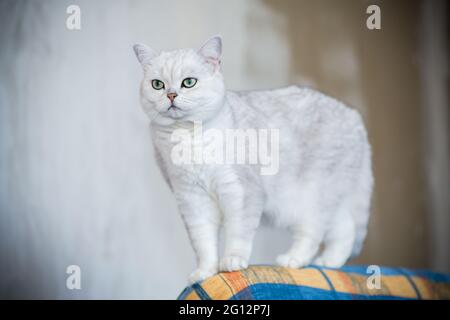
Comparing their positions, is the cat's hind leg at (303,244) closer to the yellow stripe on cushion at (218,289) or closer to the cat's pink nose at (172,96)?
the yellow stripe on cushion at (218,289)

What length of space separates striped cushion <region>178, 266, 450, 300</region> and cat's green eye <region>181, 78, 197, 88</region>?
47 centimetres

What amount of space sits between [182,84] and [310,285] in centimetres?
59

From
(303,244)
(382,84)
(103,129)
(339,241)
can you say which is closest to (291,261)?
(303,244)

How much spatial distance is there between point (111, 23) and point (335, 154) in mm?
737

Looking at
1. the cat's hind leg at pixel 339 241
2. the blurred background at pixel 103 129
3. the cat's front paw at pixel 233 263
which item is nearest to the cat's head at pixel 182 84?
the blurred background at pixel 103 129

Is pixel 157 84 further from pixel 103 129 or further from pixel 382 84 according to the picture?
pixel 382 84

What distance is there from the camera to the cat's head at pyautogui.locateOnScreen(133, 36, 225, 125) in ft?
4.17

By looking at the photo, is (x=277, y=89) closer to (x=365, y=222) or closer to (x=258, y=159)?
(x=258, y=159)

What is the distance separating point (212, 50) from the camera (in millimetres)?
1302

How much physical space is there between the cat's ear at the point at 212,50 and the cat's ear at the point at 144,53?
0.12 meters

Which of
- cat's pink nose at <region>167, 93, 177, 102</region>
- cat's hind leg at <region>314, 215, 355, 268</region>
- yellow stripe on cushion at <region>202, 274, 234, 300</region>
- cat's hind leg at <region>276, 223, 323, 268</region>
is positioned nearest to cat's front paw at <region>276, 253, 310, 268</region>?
cat's hind leg at <region>276, 223, 323, 268</region>

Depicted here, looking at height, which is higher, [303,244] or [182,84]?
[182,84]
